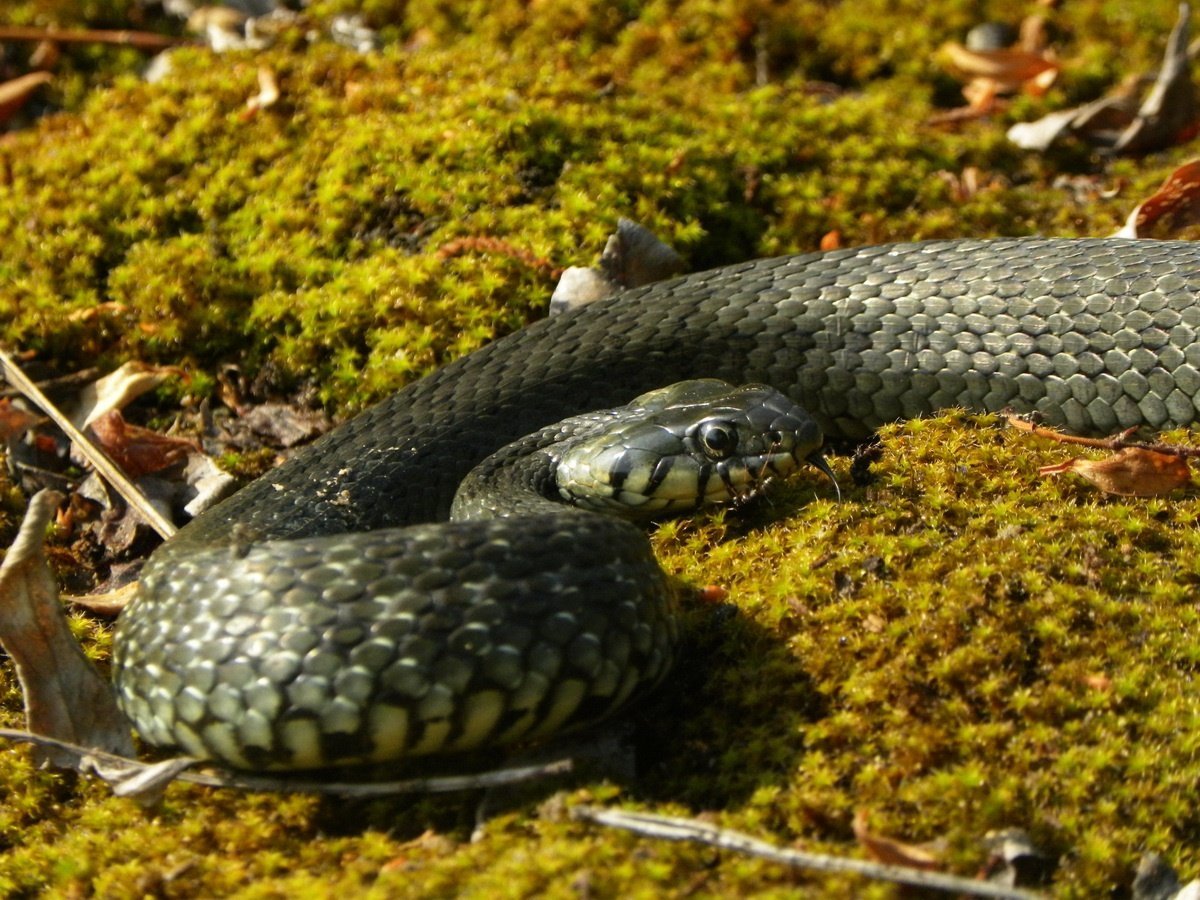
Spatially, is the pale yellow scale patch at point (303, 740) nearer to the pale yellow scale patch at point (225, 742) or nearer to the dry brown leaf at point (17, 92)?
the pale yellow scale patch at point (225, 742)

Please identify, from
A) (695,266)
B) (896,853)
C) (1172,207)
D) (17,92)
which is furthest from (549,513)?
(17,92)

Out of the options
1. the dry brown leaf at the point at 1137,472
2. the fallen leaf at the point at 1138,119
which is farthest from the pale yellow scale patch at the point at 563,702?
the fallen leaf at the point at 1138,119

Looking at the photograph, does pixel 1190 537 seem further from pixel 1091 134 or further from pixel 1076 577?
pixel 1091 134

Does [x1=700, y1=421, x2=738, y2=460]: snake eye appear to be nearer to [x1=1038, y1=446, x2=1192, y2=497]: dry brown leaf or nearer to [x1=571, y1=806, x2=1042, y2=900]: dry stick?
[x1=1038, y1=446, x2=1192, y2=497]: dry brown leaf

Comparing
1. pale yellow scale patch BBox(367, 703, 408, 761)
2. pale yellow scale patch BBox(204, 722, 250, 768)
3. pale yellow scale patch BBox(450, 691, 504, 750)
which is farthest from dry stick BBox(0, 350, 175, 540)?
pale yellow scale patch BBox(450, 691, 504, 750)

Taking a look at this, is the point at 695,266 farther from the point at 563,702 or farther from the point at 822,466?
the point at 563,702

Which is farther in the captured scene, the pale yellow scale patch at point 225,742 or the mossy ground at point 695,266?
the pale yellow scale patch at point 225,742
